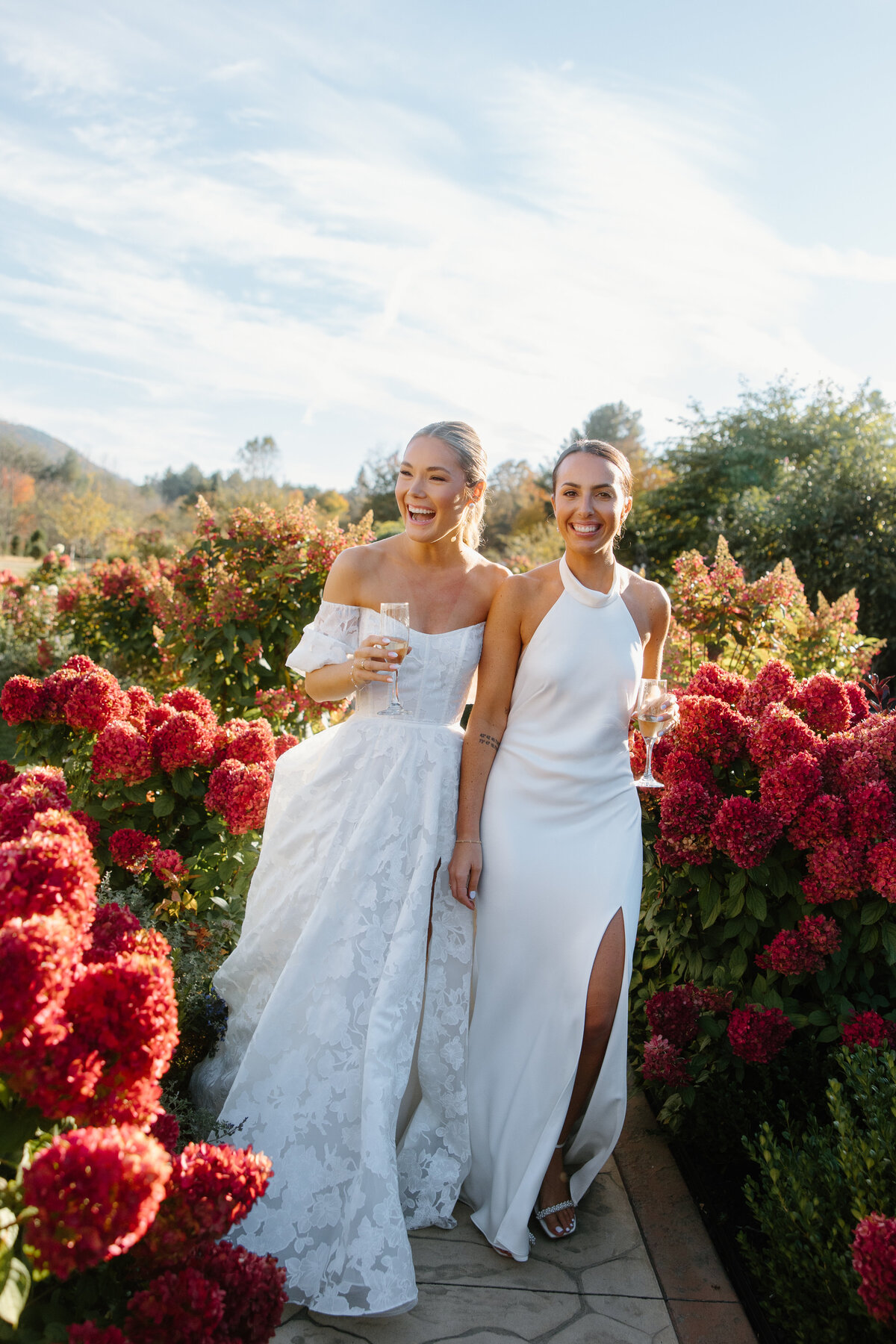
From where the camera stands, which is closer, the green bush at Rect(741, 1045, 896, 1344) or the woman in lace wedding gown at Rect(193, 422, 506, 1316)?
the green bush at Rect(741, 1045, 896, 1344)

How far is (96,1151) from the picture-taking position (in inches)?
43.9

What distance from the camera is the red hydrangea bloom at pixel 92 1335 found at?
3.97 ft

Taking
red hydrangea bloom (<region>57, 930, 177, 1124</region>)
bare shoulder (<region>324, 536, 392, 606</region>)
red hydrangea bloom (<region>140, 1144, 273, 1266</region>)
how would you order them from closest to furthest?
red hydrangea bloom (<region>57, 930, 177, 1124</region>)
red hydrangea bloom (<region>140, 1144, 273, 1266</region>)
bare shoulder (<region>324, 536, 392, 606</region>)

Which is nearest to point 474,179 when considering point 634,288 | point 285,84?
point 634,288

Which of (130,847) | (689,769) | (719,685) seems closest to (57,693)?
(130,847)

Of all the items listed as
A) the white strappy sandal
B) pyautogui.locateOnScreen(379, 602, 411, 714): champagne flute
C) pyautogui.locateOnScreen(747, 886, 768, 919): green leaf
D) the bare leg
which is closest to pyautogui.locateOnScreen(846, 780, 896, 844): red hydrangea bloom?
pyautogui.locateOnScreen(747, 886, 768, 919): green leaf

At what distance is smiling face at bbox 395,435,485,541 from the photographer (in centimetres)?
287

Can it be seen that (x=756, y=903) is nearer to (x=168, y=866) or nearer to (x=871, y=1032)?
(x=871, y=1032)

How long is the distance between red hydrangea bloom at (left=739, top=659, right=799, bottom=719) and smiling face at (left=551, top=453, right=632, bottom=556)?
2.88 feet

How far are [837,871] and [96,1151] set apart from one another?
2278mm

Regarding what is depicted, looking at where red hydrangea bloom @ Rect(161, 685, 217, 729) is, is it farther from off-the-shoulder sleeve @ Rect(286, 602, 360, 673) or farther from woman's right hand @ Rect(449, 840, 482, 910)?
woman's right hand @ Rect(449, 840, 482, 910)

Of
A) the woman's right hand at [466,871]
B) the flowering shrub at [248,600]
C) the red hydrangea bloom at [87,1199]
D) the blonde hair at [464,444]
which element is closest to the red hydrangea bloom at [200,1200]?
the red hydrangea bloom at [87,1199]

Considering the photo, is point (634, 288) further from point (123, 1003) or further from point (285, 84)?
point (123, 1003)

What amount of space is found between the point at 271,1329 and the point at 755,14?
7.49m
